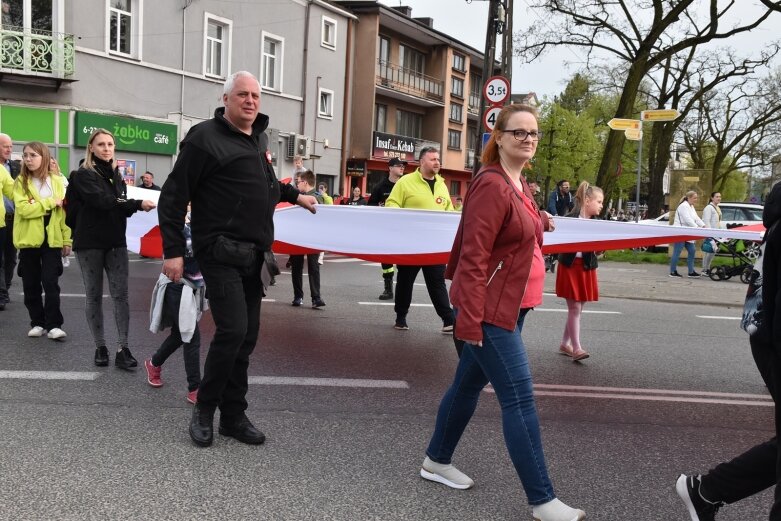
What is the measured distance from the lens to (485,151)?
12.3 feet

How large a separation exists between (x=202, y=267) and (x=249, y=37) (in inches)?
1050

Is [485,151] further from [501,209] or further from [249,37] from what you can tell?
[249,37]

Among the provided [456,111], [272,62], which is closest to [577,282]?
[272,62]

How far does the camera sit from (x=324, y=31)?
34.9 meters

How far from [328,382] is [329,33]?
103 feet

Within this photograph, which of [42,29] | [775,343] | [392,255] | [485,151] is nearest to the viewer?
[775,343]

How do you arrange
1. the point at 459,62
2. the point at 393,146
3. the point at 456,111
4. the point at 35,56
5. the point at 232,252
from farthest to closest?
the point at 456,111, the point at 459,62, the point at 393,146, the point at 35,56, the point at 232,252

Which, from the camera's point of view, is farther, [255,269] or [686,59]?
[686,59]

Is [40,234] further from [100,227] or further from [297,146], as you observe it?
[297,146]

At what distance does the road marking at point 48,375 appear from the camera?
19.1 ft

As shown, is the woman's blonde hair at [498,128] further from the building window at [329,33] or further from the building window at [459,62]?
the building window at [459,62]

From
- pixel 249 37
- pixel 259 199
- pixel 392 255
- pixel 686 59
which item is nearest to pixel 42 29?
pixel 249 37

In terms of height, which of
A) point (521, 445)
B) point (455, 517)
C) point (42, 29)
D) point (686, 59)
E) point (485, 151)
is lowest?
point (455, 517)

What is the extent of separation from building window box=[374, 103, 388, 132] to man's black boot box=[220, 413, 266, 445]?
38.9 metres
